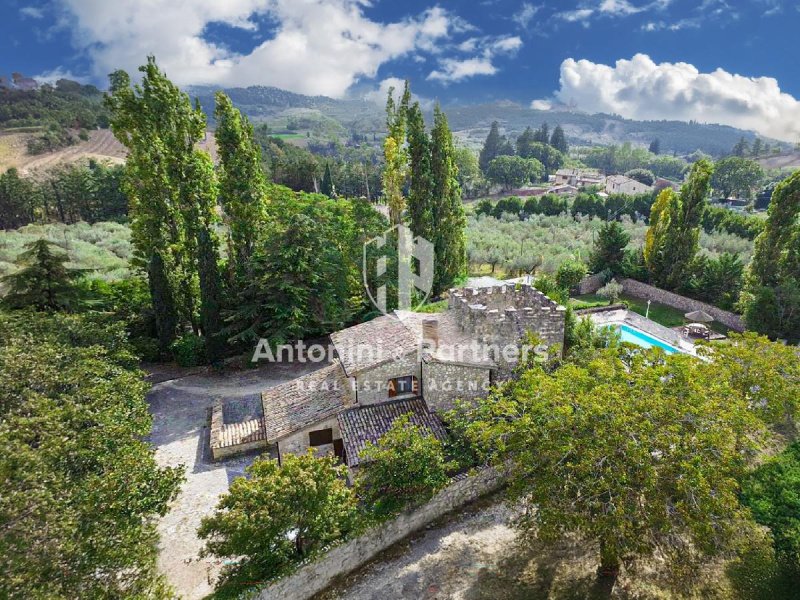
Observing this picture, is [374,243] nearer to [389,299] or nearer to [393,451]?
[389,299]

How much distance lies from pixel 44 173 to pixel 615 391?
362 feet

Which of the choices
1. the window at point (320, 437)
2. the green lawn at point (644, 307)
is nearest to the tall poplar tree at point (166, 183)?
the window at point (320, 437)

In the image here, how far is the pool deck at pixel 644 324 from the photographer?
33688mm

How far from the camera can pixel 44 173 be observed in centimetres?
9031

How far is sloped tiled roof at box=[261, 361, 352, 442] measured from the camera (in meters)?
20.0

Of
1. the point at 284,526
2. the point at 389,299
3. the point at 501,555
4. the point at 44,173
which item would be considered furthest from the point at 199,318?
the point at 44,173

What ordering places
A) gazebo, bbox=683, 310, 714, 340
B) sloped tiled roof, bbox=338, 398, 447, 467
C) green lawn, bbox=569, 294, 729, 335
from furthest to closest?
1. green lawn, bbox=569, 294, 729, 335
2. gazebo, bbox=683, 310, 714, 340
3. sloped tiled roof, bbox=338, 398, 447, 467

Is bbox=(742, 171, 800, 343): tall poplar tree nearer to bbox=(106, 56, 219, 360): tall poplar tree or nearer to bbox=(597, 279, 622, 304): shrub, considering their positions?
bbox=(597, 279, 622, 304): shrub

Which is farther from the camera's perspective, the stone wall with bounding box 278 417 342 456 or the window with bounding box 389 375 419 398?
the window with bounding box 389 375 419 398

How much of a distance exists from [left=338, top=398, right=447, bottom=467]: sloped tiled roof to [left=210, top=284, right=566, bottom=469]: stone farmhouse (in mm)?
40

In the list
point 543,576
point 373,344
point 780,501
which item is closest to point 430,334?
point 373,344

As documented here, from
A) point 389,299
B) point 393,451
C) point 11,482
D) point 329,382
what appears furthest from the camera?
point 389,299

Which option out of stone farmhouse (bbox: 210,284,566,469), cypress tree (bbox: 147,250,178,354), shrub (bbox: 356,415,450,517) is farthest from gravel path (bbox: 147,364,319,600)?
shrub (bbox: 356,415,450,517)

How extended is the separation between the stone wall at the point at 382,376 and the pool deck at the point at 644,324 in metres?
18.4
